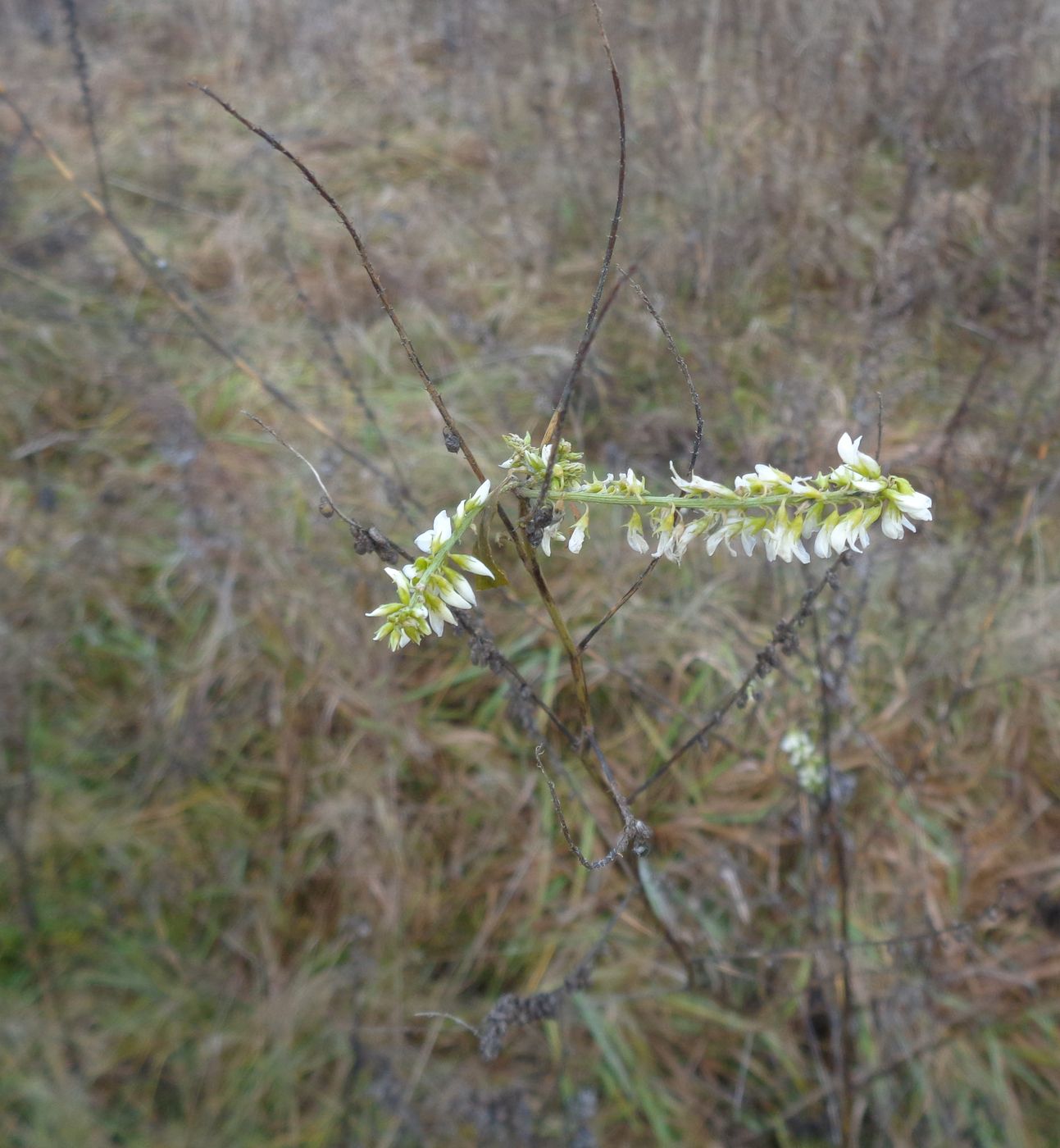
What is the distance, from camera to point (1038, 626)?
90.6 inches

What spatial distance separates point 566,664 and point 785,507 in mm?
1657

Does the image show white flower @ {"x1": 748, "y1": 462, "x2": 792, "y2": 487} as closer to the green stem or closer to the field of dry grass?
the green stem

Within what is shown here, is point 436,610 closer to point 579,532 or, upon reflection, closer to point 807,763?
point 579,532

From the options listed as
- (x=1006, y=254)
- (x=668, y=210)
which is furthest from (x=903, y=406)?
(x=668, y=210)

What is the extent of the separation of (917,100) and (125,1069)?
4.38 metres

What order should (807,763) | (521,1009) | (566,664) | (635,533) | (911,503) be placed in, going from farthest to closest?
1. (566,664)
2. (807,763)
3. (521,1009)
4. (635,533)
5. (911,503)

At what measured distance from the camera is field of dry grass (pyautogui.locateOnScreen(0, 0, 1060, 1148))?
1.94 meters

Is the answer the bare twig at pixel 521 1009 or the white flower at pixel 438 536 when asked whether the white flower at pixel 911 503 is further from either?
the bare twig at pixel 521 1009

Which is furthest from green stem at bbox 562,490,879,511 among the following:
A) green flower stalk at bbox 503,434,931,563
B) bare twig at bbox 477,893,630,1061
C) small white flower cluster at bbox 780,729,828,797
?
small white flower cluster at bbox 780,729,828,797

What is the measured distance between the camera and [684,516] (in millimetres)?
855

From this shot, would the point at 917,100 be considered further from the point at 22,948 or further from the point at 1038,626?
the point at 22,948

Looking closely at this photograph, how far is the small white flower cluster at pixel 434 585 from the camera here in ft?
2.47

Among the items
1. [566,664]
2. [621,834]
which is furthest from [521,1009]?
[566,664]

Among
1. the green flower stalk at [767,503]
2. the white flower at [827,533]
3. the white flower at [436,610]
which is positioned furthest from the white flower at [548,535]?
the white flower at [827,533]
